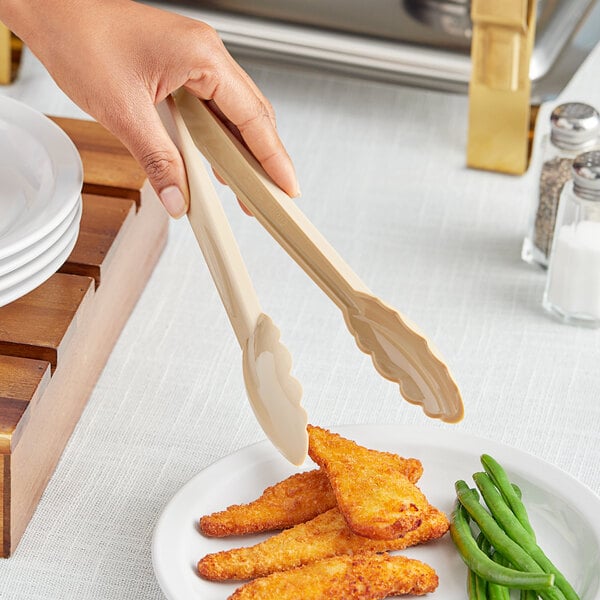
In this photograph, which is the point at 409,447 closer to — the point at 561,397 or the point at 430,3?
the point at 561,397

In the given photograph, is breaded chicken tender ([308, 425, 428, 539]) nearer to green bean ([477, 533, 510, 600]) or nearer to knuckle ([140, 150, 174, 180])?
green bean ([477, 533, 510, 600])

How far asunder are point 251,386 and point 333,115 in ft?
2.60

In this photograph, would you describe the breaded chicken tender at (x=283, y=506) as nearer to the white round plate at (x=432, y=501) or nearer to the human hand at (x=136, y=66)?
the white round plate at (x=432, y=501)

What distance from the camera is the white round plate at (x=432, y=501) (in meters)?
0.84

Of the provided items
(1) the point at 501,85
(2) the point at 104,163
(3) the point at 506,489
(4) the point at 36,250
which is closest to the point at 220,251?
(4) the point at 36,250

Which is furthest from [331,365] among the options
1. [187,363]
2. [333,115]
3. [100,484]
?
[333,115]

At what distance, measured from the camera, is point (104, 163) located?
121 cm

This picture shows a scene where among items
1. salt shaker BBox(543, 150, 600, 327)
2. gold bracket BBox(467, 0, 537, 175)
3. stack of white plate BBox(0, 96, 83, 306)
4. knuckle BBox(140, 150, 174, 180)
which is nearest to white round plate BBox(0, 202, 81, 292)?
stack of white plate BBox(0, 96, 83, 306)

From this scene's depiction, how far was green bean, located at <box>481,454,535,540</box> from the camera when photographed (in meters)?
0.88

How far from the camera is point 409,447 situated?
37.3 inches

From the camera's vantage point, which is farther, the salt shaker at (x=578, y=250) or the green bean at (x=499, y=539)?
the salt shaker at (x=578, y=250)

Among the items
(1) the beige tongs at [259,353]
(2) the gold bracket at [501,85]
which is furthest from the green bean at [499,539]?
(2) the gold bracket at [501,85]

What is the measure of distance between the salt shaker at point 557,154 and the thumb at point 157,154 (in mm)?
464

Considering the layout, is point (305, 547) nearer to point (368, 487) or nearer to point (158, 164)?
point (368, 487)
